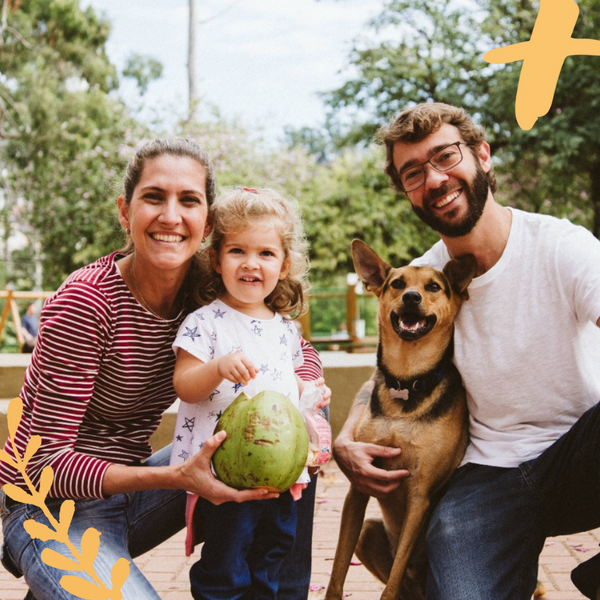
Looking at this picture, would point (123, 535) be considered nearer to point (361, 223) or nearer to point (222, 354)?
point (222, 354)

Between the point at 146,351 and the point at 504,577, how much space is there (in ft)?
5.24

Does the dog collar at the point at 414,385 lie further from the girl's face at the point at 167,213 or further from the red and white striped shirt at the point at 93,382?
the girl's face at the point at 167,213

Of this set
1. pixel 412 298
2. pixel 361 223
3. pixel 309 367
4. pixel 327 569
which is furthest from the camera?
pixel 361 223

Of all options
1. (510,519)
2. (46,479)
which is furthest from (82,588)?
(510,519)

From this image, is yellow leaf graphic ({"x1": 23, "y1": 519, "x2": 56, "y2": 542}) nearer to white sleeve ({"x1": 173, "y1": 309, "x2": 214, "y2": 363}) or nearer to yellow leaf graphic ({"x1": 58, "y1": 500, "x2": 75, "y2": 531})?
yellow leaf graphic ({"x1": 58, "y1": 500, "x2": 75, "y2": 531})

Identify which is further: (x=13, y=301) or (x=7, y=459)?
(x=13, y=301)

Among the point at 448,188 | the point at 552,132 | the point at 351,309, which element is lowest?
the point at 351,309

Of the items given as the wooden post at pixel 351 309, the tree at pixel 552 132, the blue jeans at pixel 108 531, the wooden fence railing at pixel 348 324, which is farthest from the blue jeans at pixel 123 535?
the tree at pixel 552 132

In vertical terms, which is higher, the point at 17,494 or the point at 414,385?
the point at 414,385

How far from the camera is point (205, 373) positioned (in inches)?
89.0

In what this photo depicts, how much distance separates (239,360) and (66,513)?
799mm

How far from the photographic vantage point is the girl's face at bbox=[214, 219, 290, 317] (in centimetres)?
253

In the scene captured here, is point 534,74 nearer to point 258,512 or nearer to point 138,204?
point 138,204

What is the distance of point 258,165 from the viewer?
1695 centimetres
